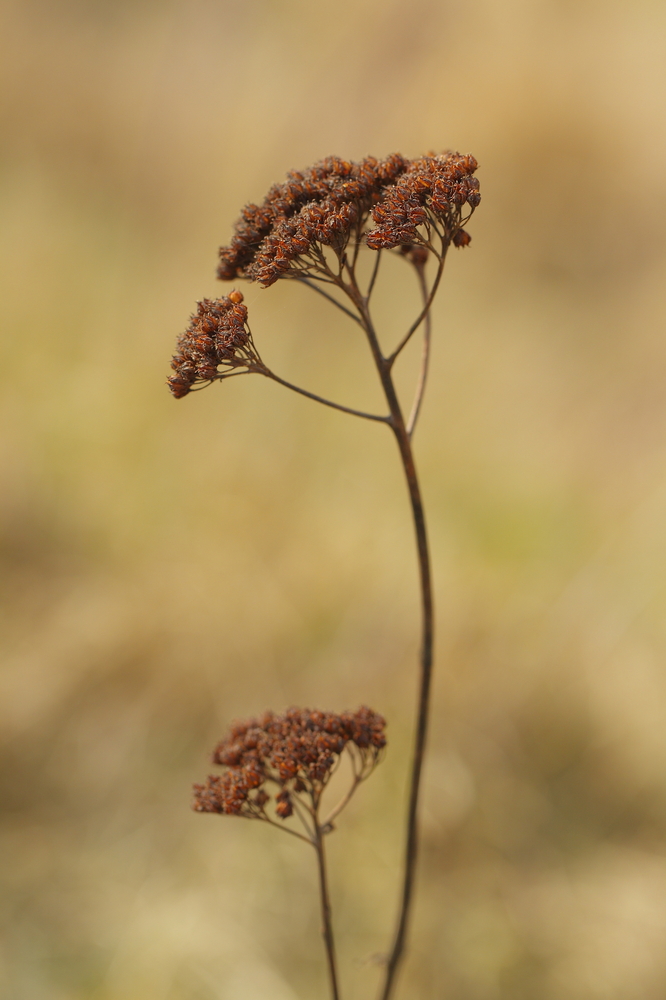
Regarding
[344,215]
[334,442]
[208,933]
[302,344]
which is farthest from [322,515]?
[344,215]

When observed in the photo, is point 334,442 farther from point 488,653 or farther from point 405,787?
point 405,787

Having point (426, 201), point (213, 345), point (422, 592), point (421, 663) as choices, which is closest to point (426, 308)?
point (426, 201)

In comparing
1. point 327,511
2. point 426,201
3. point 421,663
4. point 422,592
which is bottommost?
point 421,663

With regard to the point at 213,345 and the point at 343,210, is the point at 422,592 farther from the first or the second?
the point at 343,210

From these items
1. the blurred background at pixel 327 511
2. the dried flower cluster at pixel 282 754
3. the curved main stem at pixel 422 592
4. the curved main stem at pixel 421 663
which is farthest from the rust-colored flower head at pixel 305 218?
the blurred background at pixel 327 511

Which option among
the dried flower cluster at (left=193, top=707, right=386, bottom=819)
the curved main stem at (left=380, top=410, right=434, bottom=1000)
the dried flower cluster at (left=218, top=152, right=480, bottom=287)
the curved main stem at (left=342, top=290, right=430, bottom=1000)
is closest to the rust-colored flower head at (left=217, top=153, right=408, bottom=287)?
the dried flower cluster at (left=218, top=152, right=480, bottom=287)

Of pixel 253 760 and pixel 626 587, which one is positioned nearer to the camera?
→ pixel 253 760
